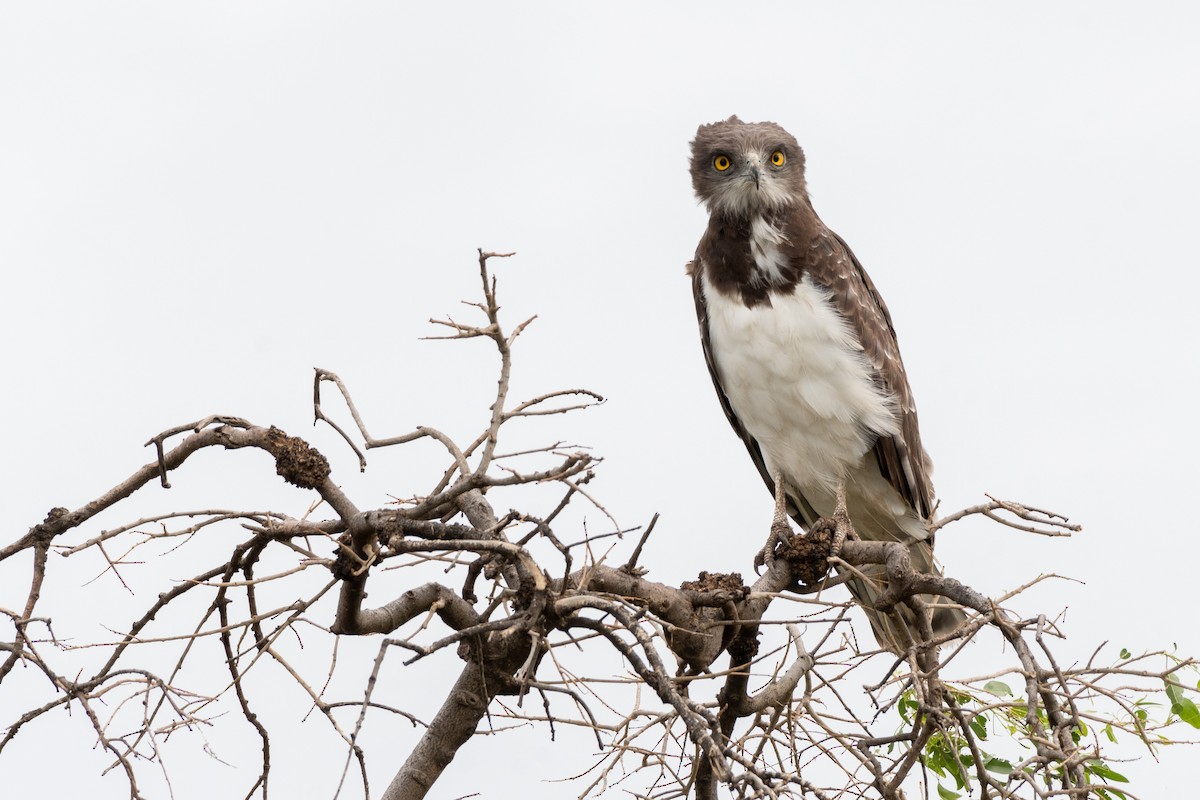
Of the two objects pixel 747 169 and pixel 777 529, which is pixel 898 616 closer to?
pixel 777 529

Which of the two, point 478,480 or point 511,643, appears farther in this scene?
point 511,643

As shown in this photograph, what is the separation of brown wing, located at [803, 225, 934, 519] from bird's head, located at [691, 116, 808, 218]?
28 cm

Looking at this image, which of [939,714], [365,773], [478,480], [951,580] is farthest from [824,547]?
[365,773]

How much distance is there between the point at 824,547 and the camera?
17.8 feet

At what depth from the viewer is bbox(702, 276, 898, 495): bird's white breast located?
605 centimetres

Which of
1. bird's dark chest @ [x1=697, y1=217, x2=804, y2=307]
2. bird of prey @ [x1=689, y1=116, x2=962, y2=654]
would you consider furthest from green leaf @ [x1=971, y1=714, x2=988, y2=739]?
bird's dark chest @ [x1=697, y1=217, x2=804, y2=307]

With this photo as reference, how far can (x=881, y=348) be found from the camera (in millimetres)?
6289

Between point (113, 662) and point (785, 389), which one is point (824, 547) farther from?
point (113, 662)

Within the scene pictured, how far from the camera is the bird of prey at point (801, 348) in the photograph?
19.9 ft

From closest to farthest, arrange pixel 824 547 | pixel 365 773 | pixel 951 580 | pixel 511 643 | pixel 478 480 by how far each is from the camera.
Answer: pixel 365 773 → pixel 478 480 → pixel 511 643 → pixel 951 580 → pixel 824 547

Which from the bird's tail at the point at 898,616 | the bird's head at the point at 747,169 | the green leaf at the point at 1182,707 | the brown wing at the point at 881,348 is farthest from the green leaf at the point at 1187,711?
the bird's head at the point at 747,169

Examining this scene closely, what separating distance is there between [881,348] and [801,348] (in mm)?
475

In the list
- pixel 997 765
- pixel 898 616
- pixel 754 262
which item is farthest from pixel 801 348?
pixel 997 765

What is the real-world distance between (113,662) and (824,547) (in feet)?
9.06
